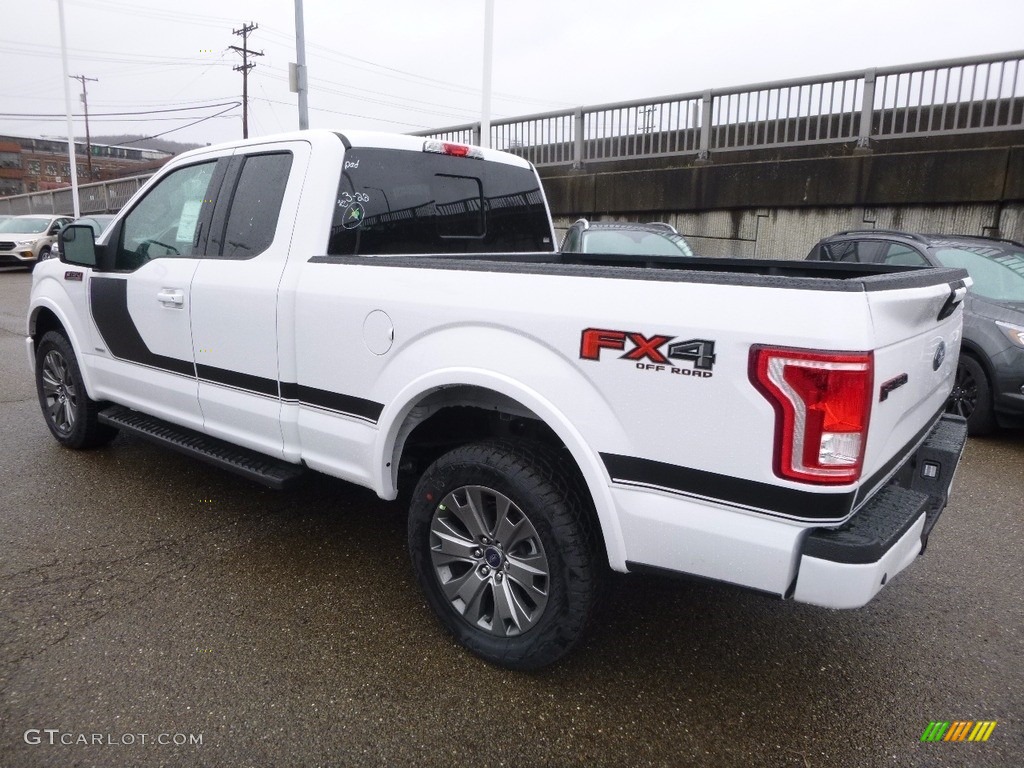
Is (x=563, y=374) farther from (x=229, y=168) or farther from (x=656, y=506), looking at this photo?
(x=229, y=168)

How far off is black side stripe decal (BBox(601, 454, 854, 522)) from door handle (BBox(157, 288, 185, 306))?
8.04 ft

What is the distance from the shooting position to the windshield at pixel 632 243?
28.9ft

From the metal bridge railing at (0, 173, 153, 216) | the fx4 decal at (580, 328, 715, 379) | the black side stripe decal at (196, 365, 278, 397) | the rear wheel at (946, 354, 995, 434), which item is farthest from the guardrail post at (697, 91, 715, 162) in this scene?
the metal bridge railing at (0, 173, 153, 216)

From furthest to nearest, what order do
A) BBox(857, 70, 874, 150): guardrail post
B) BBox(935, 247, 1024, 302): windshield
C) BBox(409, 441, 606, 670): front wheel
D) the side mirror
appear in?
BBox(857, 70, 874, 150): guardrail post, BBox(935, 247, 1024, 302): windshield, the side mirror, BBox(409, 441, 606, 670): front wheel

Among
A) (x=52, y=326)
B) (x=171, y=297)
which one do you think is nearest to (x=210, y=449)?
(x=171, y=297)

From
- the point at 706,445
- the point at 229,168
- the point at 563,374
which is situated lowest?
the point at 706,445

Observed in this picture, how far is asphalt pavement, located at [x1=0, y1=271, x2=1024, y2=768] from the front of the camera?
228 centimetres

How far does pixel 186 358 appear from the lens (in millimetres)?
3670

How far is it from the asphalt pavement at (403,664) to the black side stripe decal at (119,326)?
86cm

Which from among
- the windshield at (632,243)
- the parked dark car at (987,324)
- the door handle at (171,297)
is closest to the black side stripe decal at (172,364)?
the door handle at (171,297)

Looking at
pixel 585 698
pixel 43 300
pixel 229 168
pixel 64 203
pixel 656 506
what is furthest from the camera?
pixel 64 203

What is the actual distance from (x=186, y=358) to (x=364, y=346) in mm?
1357

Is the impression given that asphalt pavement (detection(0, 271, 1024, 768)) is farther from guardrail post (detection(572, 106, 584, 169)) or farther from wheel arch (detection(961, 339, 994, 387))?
guardrail post (detection(572, 106, 584, 169))

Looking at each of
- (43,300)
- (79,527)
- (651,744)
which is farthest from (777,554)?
(43,300)
